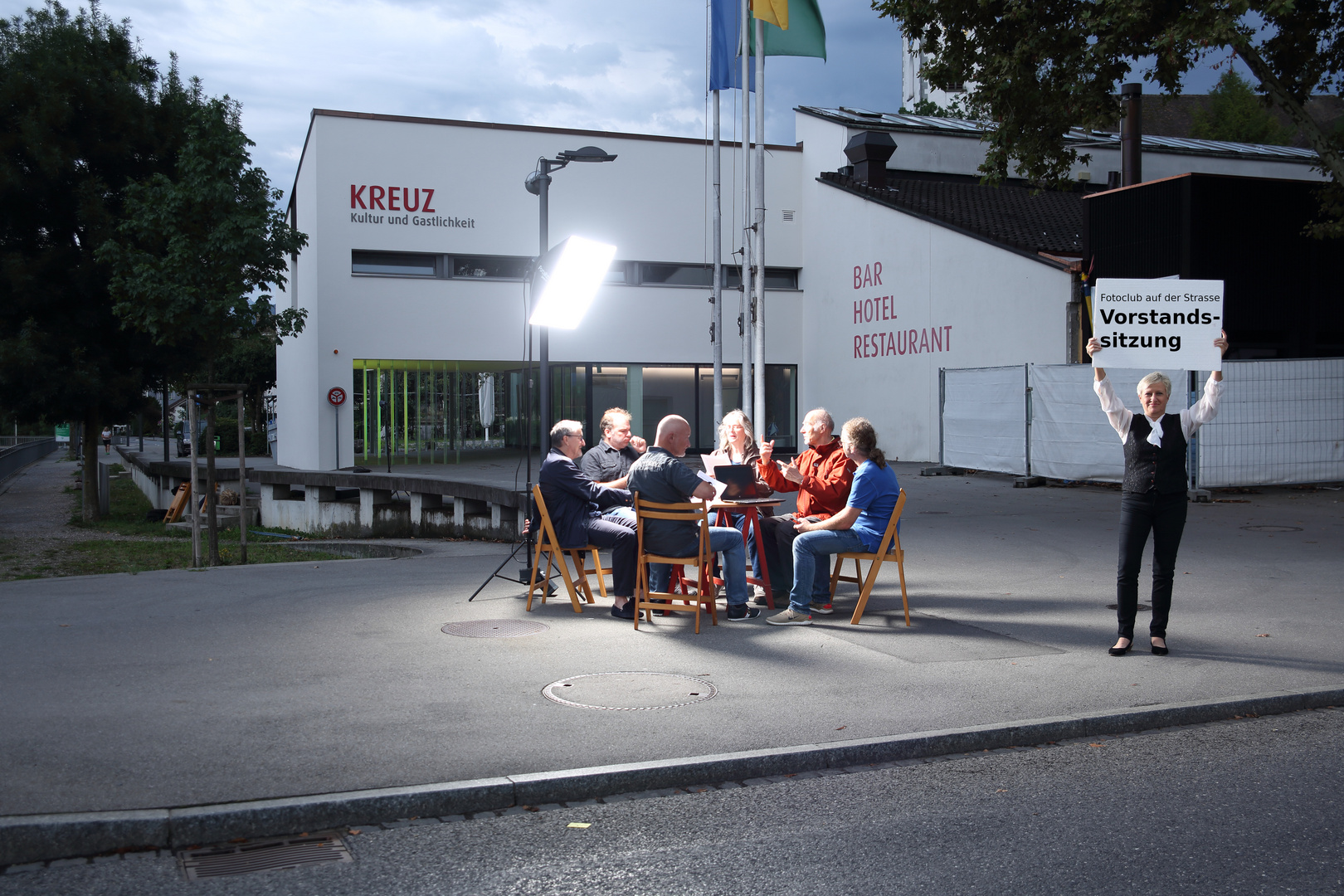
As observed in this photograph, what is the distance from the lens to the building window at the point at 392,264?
2603cm

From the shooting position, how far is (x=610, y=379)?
28.3 metres

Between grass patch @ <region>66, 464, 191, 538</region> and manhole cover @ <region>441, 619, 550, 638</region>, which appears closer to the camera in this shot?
manhole cover @ <region>441, 619, 550, 638</region>

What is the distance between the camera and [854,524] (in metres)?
7.74

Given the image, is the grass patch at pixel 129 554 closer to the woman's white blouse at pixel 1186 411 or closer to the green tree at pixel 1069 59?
the woman's white blouse at pixel 1186 411

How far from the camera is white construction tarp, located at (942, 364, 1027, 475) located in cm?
1884

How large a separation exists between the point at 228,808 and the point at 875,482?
16.3 feet

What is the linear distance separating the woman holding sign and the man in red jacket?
2.12 meters

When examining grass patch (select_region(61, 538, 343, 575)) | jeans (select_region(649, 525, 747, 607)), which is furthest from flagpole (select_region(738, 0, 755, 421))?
jeans (select_region(649, 525, 747, 607))

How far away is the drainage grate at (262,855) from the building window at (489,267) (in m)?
23.3

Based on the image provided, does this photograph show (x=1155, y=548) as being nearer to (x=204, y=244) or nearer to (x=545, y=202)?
(x=545, y=202)

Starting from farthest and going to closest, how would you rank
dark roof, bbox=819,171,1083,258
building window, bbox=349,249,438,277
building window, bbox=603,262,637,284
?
building window, bbox=603,262,637,284
building window, bbox=349,249,438,277
dark roof, bbox=819,171,1083,258

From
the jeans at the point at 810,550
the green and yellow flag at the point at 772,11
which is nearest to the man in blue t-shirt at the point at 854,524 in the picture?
the jeans at the point at 810,550

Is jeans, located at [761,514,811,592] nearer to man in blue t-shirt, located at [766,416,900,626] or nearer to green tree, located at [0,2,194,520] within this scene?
man in blue t-shirt, located at [766,416,900,626]

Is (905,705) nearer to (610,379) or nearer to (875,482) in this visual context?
(875,482)
